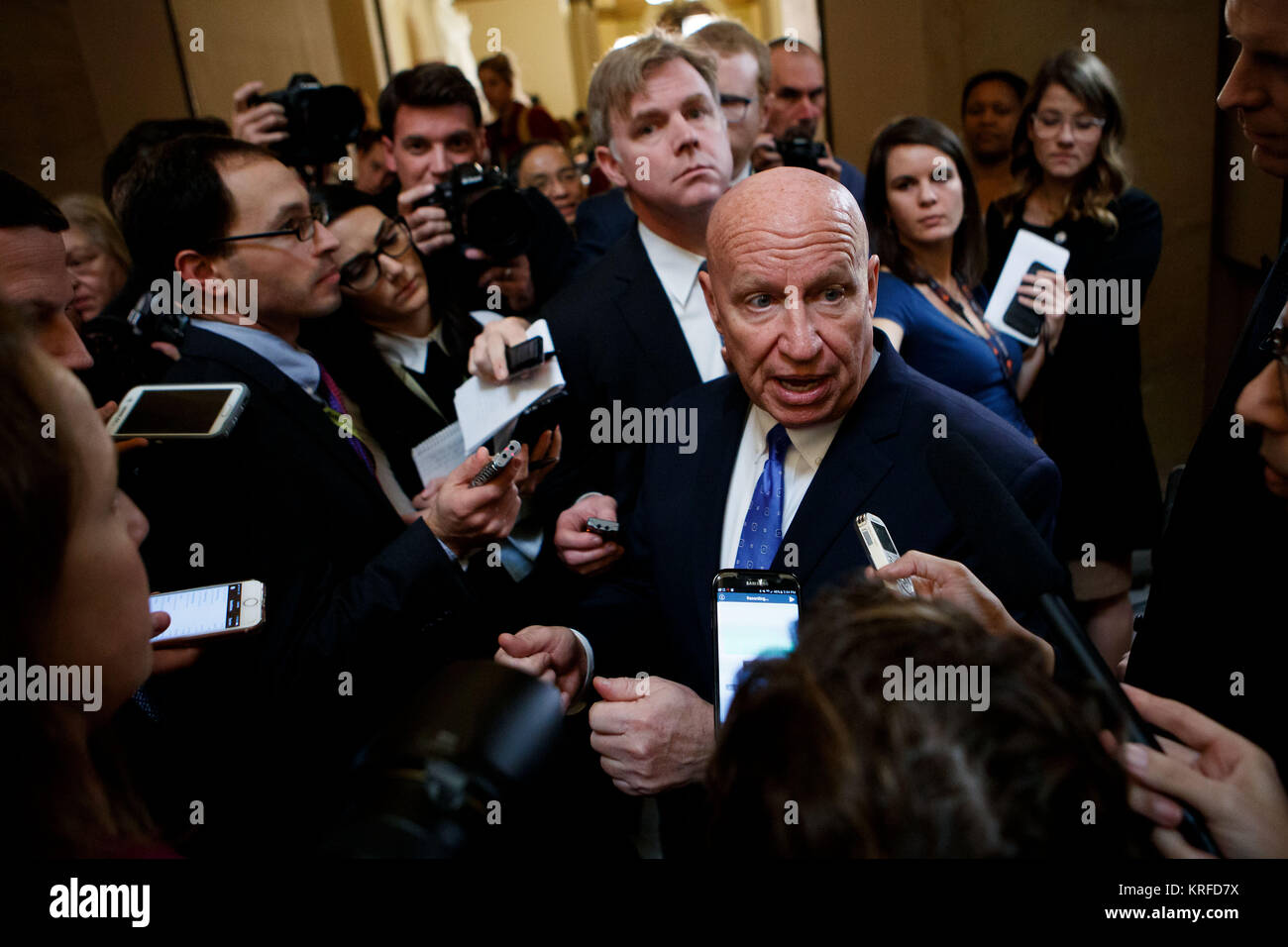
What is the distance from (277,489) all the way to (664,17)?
2458 millimetres

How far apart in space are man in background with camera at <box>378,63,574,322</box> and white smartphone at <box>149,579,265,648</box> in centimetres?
129

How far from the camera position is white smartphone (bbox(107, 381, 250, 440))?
1.33m

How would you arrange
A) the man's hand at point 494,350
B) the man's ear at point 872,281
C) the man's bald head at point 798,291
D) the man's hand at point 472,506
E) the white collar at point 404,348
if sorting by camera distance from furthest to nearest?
1. the white collar at point 404,348
2. the man's hand at point 494,350
3. the man's hand at point 472,506
4. the man's ear at point 872,281
5. the man's bald head at point 798,291

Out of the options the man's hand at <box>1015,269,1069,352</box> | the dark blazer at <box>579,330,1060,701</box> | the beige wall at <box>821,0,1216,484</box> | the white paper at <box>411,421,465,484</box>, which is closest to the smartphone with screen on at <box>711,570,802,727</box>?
the dark blazer at <box>579,330,1060,701</box>

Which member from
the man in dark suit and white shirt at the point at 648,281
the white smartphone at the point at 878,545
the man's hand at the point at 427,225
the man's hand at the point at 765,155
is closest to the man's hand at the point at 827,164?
the man's hand at the point at 765,155

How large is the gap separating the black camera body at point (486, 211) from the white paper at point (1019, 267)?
1352mm

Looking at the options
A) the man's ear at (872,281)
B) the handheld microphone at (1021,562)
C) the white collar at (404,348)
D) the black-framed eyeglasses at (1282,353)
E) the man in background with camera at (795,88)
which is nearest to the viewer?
the handheld microphone at (1021,562)

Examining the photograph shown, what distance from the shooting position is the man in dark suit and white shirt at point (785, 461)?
122 centimetres

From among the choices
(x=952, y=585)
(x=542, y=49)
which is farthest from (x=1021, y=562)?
(x=542, y=49)

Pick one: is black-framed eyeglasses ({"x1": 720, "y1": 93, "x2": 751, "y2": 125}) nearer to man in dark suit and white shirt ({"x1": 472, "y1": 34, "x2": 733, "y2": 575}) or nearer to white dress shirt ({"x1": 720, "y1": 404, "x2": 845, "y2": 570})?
man in dark suit and white shirt ({"x1": 472, "y1": 34, "x2": 733, "y2": 575})

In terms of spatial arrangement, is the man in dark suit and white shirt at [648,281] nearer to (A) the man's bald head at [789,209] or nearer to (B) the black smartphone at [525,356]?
(B) the black smartphone at [525,356]

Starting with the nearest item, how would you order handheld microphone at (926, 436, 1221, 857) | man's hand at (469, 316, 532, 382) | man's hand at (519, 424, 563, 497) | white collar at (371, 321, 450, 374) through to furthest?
1. handheld microphone at (926, 436, 1221, 857)
2. man's hand at (469, 316, 532, 382)
3. man's hand at (519, 424, 563, 497)
4. white collar at (371, 321, 450, 374)

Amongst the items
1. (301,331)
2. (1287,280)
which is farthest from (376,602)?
(1287,280)
